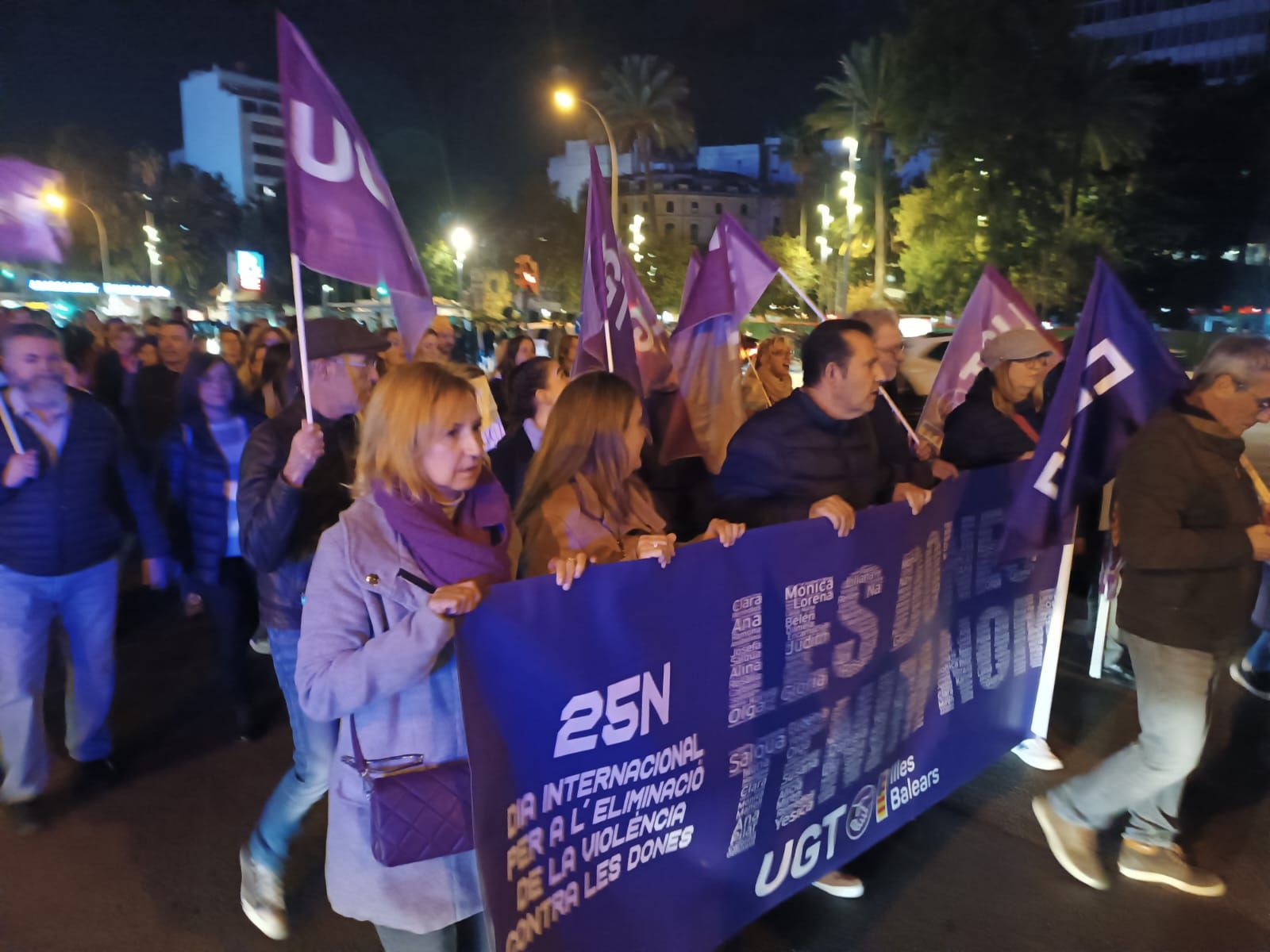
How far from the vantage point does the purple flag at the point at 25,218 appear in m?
5.13

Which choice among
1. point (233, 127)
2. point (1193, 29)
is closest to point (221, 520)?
point (1193, 29)

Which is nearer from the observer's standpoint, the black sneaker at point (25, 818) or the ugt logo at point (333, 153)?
the ugt logo at point (333, 153)

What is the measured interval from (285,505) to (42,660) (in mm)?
1708

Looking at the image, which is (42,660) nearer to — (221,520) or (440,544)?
(221,520)

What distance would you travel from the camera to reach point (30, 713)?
3.86 meters

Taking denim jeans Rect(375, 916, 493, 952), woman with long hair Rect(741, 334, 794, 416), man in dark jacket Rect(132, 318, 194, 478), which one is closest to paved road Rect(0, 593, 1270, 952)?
denim jeans Rect(375, 916, 493, 952)

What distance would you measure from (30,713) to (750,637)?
3058mm

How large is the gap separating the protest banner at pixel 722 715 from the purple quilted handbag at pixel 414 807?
0.05 metres

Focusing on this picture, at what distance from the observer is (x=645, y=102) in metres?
55.0

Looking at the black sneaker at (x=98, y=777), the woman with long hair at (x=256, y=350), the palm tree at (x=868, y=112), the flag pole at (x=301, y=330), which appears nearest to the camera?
the flag pole at (x=301, y=330)

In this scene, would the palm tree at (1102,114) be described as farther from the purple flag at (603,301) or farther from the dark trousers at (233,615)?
the dark trousers at (233,615)

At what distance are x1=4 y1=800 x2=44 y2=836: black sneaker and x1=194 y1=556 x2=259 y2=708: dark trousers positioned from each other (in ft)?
3.24

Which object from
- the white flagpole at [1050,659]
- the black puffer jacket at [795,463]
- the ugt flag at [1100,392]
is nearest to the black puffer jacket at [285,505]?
the black puffer jacket at [795,463]

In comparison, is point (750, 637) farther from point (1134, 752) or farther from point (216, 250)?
point (216, 250)
